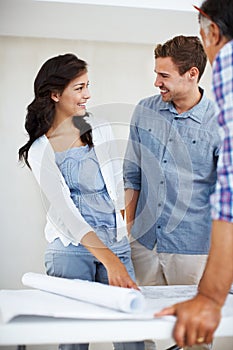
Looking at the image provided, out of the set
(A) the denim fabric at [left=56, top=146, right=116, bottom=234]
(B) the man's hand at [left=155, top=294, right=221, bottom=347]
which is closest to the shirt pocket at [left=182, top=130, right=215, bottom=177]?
(A) the denim fabric at [left=56, top=146, right=116, bottom=234]

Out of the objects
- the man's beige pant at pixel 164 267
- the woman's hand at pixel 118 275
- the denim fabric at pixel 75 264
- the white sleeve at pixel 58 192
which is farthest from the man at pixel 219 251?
the man's beige pant at pixel 164 267

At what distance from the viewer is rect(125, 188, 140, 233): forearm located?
2385mm

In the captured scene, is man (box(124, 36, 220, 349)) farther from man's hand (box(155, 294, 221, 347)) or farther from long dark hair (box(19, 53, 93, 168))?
man's hand (box(155, 294, 221, 347))

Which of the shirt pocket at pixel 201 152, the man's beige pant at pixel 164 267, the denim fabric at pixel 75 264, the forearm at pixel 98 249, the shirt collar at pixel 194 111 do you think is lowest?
the man's beige pant at pixel 164 267

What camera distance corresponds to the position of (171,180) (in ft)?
7.80

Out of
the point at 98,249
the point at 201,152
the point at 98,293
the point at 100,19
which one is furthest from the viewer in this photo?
the point at 100,19

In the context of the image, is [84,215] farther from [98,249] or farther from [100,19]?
[100,19]

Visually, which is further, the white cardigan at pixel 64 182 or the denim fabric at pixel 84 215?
the denim fabric at pixel 84 215

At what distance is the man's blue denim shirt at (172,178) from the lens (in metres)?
2.35

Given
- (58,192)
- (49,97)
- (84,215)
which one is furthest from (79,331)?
(49,97)

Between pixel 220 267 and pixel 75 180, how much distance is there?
93cm

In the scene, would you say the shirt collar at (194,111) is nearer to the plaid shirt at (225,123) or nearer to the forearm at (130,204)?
the forearm at (130,204)

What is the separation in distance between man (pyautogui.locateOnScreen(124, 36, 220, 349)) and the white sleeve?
42cm

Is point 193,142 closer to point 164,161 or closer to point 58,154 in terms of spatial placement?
point 164,161
